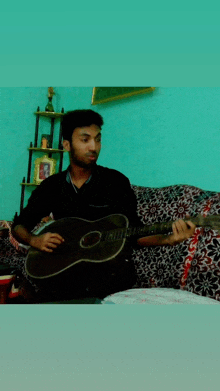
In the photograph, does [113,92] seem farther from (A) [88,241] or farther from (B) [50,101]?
(A) [88,241]

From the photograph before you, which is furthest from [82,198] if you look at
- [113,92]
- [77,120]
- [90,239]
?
[113,92]

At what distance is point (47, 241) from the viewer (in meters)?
1.50

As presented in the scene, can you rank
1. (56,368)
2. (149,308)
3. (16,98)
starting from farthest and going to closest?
(16,98), (149,308), (56,368)

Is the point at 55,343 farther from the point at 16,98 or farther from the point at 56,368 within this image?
the point at 16,98

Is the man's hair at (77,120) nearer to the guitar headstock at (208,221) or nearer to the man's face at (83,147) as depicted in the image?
the man's face at (83,147)

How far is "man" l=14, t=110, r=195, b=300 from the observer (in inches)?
58.9

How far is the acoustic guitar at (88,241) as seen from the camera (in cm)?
139

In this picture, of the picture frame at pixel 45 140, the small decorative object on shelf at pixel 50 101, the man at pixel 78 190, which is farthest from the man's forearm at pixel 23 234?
the small decorative object on shelf at pixel 50 101

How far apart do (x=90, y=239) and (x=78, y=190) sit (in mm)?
204

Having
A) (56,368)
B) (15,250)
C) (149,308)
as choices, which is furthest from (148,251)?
(56,368)

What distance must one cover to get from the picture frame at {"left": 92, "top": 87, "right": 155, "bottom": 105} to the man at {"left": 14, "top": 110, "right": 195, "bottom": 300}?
0.08 meters

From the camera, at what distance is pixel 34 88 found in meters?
1.41

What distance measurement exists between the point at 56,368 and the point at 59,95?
2.87 ft

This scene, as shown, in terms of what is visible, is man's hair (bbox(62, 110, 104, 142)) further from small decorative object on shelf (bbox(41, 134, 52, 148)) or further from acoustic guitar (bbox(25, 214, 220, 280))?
acoustic guitar (bbox(25, 214, 220, 280))
